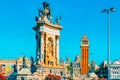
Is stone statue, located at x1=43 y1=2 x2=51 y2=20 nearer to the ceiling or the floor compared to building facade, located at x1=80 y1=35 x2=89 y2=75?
nearer to the ceiling

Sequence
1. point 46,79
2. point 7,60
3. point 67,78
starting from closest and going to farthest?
1. point 46,79
2. point 67,78
3. point 7,60

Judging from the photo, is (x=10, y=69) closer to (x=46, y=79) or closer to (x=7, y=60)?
(x=7, y=60)

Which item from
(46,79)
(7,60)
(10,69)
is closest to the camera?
(46,79)

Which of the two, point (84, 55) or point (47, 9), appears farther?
point (84, 55)

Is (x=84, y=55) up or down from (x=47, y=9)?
down

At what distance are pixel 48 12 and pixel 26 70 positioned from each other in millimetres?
Answer: 16025

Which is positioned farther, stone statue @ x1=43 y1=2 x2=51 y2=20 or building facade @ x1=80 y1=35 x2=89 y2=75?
building facade @ x1=80 y1=35 x2=89 y2=75

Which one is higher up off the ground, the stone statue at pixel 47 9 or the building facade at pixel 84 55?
the stone statue at pixel 47 9

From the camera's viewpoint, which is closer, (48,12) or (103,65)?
(48,12)

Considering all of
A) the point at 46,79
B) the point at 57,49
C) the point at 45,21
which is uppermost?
the point at 45,21

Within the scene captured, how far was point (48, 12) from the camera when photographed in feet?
325

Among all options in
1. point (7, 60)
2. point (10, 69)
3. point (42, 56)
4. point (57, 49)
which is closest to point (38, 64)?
point (42, 56)

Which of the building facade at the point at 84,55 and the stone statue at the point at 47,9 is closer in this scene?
the stone statue at the point at 47,9

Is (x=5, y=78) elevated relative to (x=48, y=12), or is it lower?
lower
